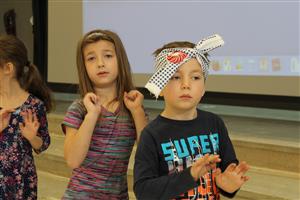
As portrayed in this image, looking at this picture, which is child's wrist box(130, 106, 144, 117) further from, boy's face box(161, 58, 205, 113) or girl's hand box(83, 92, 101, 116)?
boy's face box(161, 58, 205, 113)

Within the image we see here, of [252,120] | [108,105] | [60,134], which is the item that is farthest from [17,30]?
[108,105]

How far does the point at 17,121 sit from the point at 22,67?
22cm

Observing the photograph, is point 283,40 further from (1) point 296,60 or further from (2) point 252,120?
(2) point 252,120

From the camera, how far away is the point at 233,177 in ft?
3.96

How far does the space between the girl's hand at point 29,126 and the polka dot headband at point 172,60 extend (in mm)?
651

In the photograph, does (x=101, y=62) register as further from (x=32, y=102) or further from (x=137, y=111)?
(x=32, y=102)

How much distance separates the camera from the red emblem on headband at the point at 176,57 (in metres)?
1.24

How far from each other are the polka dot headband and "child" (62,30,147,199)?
0.27m

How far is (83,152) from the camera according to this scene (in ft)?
4.83

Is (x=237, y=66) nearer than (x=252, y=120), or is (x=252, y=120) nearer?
(x=237, y=66)

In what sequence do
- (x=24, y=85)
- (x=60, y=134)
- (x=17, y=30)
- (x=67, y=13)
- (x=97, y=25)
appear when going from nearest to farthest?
1. (x=24, y=85)
2. (x=60, y=134)
3. (x=97, y=25)
4. (x=67, y=13)
5. (x=17, y=30)

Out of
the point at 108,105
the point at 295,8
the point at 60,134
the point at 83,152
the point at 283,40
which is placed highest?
the point at 295,8

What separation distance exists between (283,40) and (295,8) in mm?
211

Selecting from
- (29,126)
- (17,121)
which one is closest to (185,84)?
(29,126)
